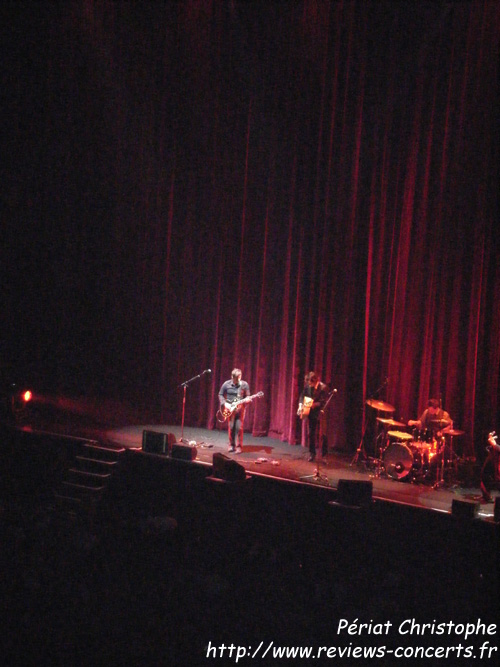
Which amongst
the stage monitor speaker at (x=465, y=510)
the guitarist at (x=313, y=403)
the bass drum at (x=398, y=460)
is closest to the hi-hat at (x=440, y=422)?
the bass drum at (x=398, y=460)

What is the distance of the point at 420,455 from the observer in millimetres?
9758

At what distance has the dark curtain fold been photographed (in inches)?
428

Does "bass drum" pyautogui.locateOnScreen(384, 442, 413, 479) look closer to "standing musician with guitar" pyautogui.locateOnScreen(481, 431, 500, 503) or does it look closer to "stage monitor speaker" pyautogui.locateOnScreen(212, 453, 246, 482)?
"standing musician with guitar" pyautogui.locateOnScreen(481, 431, 500, 503)

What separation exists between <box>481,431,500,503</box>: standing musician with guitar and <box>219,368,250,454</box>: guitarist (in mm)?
3926

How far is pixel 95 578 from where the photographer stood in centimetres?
559

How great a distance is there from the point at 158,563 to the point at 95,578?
0.80 metres

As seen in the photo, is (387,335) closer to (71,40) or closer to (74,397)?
(74,397)

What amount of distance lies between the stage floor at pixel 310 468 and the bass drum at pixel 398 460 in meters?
0.12

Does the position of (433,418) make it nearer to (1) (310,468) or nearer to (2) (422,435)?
(2) (422,435)

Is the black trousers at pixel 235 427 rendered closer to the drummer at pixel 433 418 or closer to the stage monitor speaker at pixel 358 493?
the drummer at pixel 433 418

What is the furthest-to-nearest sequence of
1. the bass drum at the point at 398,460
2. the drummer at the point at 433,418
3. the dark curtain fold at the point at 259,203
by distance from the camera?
the dark curtain fold at the point at 259,203 < the drummer at the point at 433,418 < the bass drum at the point at 398,460

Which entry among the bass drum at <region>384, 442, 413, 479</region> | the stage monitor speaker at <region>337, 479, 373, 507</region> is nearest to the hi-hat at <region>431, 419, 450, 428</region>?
the bass drum at <region>384, 442, 413, 479</region>

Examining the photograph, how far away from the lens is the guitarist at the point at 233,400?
1102cm

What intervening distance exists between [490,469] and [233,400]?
421 cm
